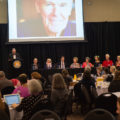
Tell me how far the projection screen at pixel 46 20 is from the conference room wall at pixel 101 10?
3.64 feet

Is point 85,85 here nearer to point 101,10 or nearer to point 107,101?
point 107,101

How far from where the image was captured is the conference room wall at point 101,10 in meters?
11.5

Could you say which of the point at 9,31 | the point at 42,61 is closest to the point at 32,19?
the point at 9,31

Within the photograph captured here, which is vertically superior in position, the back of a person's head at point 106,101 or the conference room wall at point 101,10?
the conference room wall at point 101,10

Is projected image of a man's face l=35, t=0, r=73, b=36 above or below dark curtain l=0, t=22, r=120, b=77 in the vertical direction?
above

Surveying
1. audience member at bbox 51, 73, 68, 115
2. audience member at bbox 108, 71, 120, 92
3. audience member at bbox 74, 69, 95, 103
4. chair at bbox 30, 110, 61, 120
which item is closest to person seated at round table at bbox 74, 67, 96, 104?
audience member at bbox 74, 69, 95, 103

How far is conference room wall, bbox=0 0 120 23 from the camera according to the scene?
11516 millimetres

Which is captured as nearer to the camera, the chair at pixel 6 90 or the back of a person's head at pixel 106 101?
the back of a person's head at pixel 106 101

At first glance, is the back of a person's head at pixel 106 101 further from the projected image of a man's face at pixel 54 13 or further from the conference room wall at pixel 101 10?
the conference room wall at pixel 101 10

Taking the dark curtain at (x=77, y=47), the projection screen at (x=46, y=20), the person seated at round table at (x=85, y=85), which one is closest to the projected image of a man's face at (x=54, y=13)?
the projection screen at (x=46, y=20)

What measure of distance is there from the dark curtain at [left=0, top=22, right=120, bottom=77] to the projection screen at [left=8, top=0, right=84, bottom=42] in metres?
0.65

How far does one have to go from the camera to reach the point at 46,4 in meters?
10.4

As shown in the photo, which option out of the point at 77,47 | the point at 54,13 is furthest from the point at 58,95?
the point at 77,47

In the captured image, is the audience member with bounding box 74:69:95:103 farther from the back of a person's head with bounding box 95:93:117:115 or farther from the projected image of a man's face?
the projected image of a man's face
